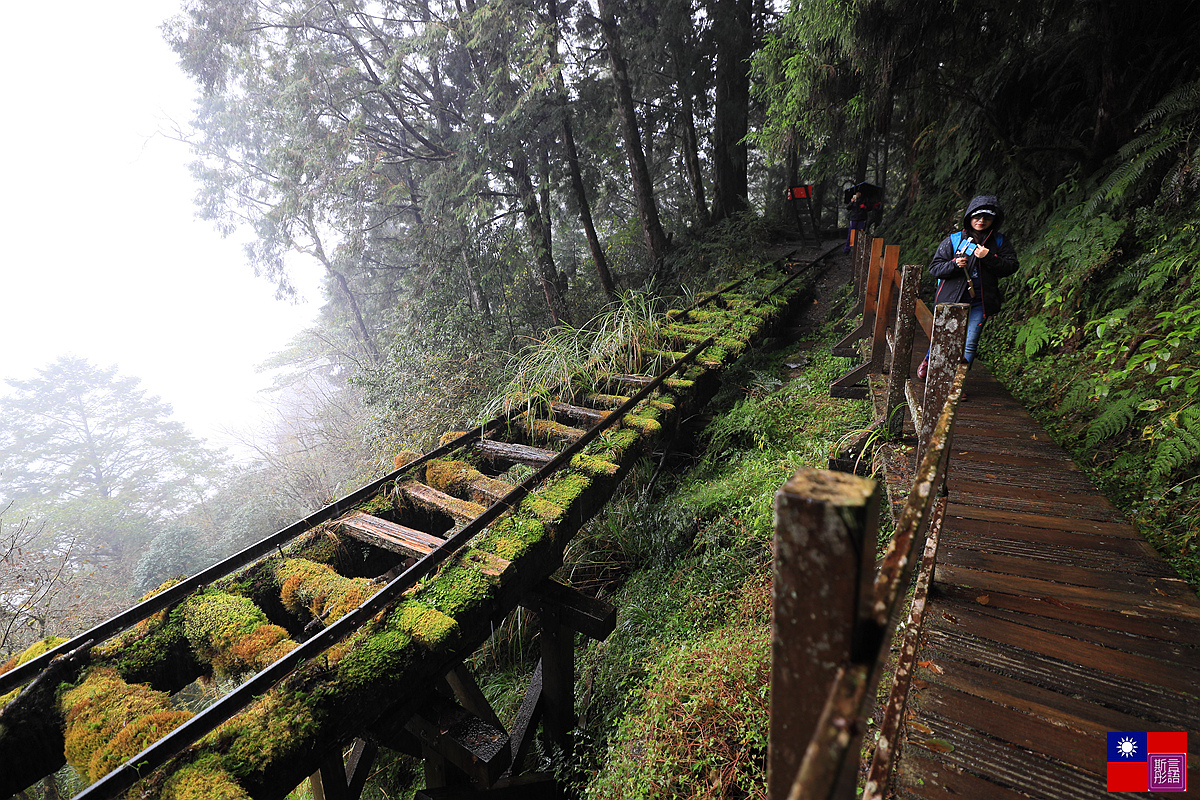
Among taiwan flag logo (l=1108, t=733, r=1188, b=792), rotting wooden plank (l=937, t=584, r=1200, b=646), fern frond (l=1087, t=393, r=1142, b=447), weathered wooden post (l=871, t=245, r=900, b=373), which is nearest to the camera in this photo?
taiwan flag logo (l=1108, t=733, r=1188, b=792)

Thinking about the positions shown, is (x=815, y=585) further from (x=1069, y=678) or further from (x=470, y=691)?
(x=470, y=691)

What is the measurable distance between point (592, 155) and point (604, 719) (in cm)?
1377

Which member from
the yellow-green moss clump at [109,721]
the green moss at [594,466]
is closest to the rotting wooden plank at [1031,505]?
the green moss at [594,466]

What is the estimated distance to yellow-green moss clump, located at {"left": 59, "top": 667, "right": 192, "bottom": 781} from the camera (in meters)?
2.15

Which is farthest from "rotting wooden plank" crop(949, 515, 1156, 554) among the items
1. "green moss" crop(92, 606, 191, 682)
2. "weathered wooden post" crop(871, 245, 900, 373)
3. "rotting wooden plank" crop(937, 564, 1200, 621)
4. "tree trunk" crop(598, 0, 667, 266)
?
"tree trunk" crop(598, 0, 667, 266)

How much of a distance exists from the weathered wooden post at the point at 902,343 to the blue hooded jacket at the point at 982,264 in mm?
478

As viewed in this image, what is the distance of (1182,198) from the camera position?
13.8 feet

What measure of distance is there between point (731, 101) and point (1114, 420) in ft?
44.9

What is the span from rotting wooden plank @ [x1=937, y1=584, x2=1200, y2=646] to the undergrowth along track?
2.42 m

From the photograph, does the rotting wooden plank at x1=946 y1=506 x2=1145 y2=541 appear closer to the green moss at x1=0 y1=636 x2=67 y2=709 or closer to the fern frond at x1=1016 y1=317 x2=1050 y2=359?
Answer: the fern frond at x1=1016 y1=317 x2=1050 y2=359

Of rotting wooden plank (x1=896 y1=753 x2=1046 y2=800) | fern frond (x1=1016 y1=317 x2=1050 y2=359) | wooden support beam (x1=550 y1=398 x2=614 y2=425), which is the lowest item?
rotting wooden plank (x1=896 y1=753 x2=1046 y2=800)

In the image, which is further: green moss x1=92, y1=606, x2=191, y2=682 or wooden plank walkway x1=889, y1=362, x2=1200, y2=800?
green moss x1=92, y1=606, x2=191, y2=682

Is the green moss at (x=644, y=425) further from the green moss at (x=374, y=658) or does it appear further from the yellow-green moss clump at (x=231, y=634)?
the yellow-green moss clump at (x=231, y=634)

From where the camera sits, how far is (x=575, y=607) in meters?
3.66
